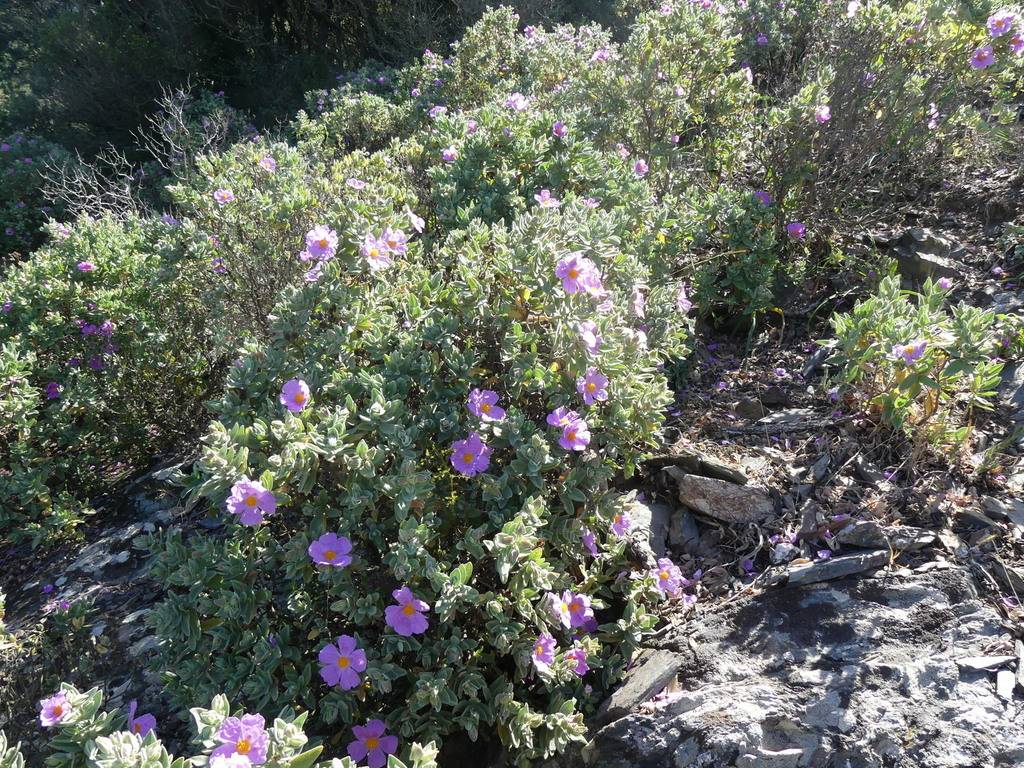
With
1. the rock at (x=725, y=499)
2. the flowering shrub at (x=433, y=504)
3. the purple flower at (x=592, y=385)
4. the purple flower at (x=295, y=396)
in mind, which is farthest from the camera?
the rock at (x=725, y=499)

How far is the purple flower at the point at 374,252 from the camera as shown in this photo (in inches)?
83.7

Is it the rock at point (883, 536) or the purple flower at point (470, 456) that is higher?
the purple flower at point (470, 456)

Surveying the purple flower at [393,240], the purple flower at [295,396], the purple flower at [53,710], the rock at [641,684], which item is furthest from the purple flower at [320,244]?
the rock at [641,684]

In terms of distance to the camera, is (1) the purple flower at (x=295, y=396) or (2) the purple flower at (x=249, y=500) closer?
(2) the purple flower at (x=249, y=500)

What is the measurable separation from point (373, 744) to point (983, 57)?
143 inches

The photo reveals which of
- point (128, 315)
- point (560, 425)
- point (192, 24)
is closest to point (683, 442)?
point (560, 425)

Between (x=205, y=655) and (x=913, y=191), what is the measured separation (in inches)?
156

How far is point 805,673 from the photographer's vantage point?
6.06ft

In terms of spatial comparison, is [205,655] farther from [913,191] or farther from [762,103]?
[762,103]

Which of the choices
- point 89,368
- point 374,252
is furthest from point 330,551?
point 89,368

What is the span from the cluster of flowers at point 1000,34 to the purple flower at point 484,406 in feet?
9.30

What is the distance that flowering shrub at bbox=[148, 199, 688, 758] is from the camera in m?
1.71

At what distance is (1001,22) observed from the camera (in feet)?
9.74

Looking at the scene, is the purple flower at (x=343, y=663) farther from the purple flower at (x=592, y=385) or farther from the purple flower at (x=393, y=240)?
the purple flower at (x=393, y=240)
